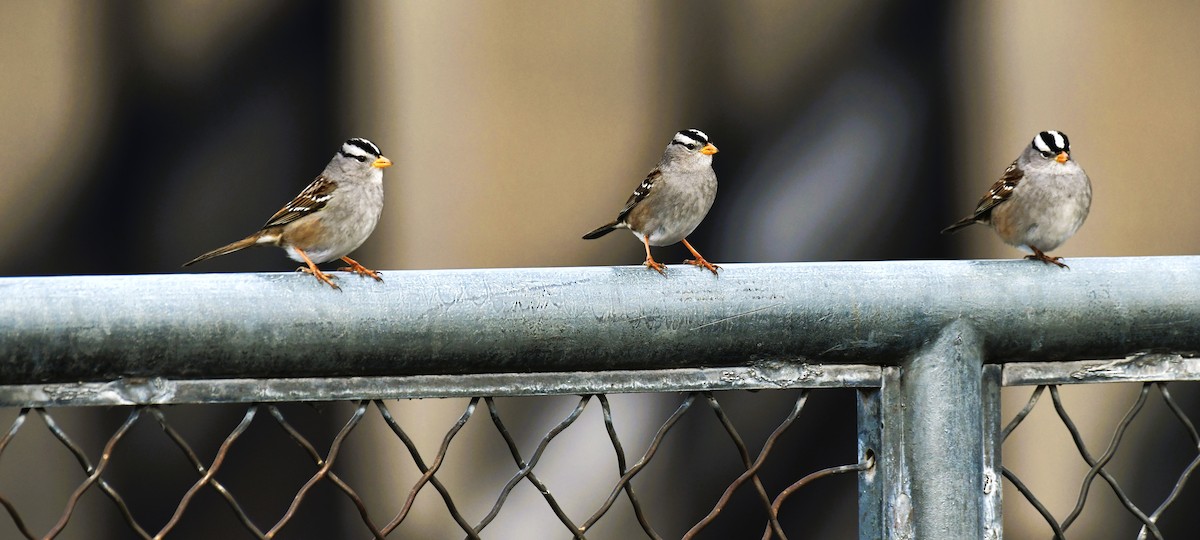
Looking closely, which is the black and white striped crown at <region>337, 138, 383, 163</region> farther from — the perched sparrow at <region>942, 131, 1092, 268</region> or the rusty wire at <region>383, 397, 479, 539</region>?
the rusty wire at <region>383, 397, 479, 539</region>

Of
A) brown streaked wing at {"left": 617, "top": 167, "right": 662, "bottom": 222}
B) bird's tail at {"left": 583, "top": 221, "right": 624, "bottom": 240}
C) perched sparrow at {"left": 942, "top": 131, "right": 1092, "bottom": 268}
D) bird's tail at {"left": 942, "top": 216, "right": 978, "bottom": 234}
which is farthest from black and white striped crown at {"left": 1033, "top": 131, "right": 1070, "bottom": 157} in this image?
bird's tail at {"left": 583, "top": 221, "right": 624, "bottom": 240}

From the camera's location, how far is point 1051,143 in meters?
2.97

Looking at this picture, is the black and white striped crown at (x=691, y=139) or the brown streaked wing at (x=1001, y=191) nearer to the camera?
the black and white striped crown at (x=691, y=139)

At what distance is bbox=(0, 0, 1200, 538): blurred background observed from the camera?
2818 mm

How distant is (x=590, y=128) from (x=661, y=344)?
1984 millimetres

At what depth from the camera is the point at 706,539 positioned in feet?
9.99

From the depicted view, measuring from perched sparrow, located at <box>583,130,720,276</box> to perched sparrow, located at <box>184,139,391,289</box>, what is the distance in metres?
0.57

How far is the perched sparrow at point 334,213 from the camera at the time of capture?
2.83m

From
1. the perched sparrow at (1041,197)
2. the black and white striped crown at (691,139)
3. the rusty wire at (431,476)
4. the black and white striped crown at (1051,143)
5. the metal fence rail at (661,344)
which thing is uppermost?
the metal fence rail at (661,344)

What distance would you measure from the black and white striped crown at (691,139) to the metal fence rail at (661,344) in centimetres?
178

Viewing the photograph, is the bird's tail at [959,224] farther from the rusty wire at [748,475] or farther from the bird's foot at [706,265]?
the rusty wire at [748,475]

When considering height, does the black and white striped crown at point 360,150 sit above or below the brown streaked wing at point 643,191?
above

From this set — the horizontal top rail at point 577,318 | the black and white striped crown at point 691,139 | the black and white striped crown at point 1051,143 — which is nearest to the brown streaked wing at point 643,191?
the black and white striped crown at point 691,139

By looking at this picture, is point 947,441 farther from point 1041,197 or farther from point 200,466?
point 1041,197
